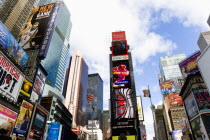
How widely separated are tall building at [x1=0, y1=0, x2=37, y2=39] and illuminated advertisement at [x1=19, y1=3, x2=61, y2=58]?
123 feet

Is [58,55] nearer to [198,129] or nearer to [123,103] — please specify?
[123,103]

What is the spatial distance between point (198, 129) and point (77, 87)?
139471 millimetres

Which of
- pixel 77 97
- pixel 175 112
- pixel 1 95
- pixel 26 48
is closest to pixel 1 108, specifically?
pixel 1 95

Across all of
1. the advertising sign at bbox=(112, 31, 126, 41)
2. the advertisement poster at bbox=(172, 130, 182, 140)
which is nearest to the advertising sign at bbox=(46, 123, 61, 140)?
the advertising sign at bbox=(112, 31, 126, 41)

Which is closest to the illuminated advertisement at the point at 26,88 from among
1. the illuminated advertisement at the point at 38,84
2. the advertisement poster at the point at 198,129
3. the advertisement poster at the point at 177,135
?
the illuminated advertisement at the point at 38,84

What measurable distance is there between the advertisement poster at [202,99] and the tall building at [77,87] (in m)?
131

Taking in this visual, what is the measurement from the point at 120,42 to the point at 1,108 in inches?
1803

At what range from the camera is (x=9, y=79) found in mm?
25141

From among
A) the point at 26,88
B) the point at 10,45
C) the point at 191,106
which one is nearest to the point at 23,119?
the point at 26,88

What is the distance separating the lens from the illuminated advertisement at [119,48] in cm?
5612

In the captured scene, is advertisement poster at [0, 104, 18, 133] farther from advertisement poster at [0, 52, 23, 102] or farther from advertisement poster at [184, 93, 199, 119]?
advertisement poster at [184, 93, 199, 119]

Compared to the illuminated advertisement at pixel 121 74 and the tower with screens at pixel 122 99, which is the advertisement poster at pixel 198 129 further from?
the illuminated advertisement at pixel 121 74

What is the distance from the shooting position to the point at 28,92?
34562mm

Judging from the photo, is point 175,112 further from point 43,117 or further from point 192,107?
point 43,117
